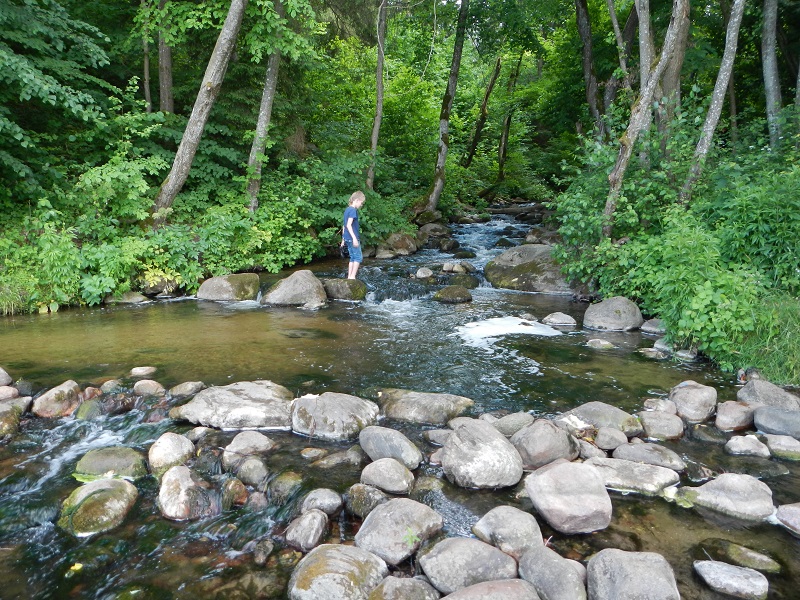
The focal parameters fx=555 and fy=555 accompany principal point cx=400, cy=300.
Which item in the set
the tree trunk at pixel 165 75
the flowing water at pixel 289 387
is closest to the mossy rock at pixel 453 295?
the flowing water at pixel 289 387

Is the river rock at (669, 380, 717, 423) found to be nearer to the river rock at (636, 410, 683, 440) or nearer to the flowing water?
the river rock at (636, 410, 683, 440)

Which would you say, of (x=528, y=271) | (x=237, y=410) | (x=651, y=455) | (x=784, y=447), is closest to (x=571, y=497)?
(x=651, y=455)

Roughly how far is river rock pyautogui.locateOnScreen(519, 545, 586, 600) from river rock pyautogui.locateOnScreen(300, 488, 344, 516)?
1431mm

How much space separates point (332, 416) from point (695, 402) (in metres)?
3.82

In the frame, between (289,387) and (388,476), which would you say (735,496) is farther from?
(289,387)

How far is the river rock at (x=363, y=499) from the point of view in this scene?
13.8ft

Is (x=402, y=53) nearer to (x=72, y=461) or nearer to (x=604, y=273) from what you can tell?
(x=604, y=273)

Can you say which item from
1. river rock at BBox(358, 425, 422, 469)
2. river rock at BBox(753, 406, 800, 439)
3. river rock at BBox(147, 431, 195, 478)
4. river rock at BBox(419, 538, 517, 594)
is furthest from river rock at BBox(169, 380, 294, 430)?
river rock at BBox(753, 406, 800, 439)

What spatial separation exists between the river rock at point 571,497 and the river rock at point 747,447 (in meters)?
1.78

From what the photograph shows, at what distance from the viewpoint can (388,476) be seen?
445cm

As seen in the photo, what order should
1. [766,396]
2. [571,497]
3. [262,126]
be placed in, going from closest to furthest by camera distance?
1. [571,497]
2. [766,396]
3. [262,126]

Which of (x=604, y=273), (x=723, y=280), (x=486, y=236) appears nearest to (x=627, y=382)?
(x=723, y=280)

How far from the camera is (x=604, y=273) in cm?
1032

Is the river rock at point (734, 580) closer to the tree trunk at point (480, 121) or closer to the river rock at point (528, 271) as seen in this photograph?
the river rock at point (528, 271)
